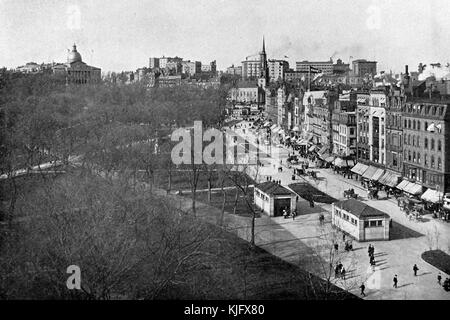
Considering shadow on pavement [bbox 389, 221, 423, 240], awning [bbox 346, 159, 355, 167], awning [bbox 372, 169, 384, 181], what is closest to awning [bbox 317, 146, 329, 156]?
awning [bbox 346, 159, 355, 167]

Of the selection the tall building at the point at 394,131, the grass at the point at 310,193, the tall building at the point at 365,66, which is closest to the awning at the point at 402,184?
the tall building at the point at 394,131

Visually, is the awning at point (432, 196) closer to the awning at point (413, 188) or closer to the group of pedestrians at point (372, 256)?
the awning at point (413, 188)

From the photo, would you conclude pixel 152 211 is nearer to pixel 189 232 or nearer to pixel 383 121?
pixel 189 232

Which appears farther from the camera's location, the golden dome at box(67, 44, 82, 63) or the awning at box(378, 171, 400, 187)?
the golden dome at box(67, 44, 82, 63)

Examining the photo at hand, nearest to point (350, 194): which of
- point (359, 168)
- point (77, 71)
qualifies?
point (359, 168)

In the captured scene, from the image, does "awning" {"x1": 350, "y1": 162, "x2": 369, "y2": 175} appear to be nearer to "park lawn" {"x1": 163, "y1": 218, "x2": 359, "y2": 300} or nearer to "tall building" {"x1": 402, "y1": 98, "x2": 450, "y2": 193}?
"tall building" {"x1": 402, "y1": 98, "x2": 450, "y2": 193}

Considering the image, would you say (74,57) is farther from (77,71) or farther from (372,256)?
(372,256)
